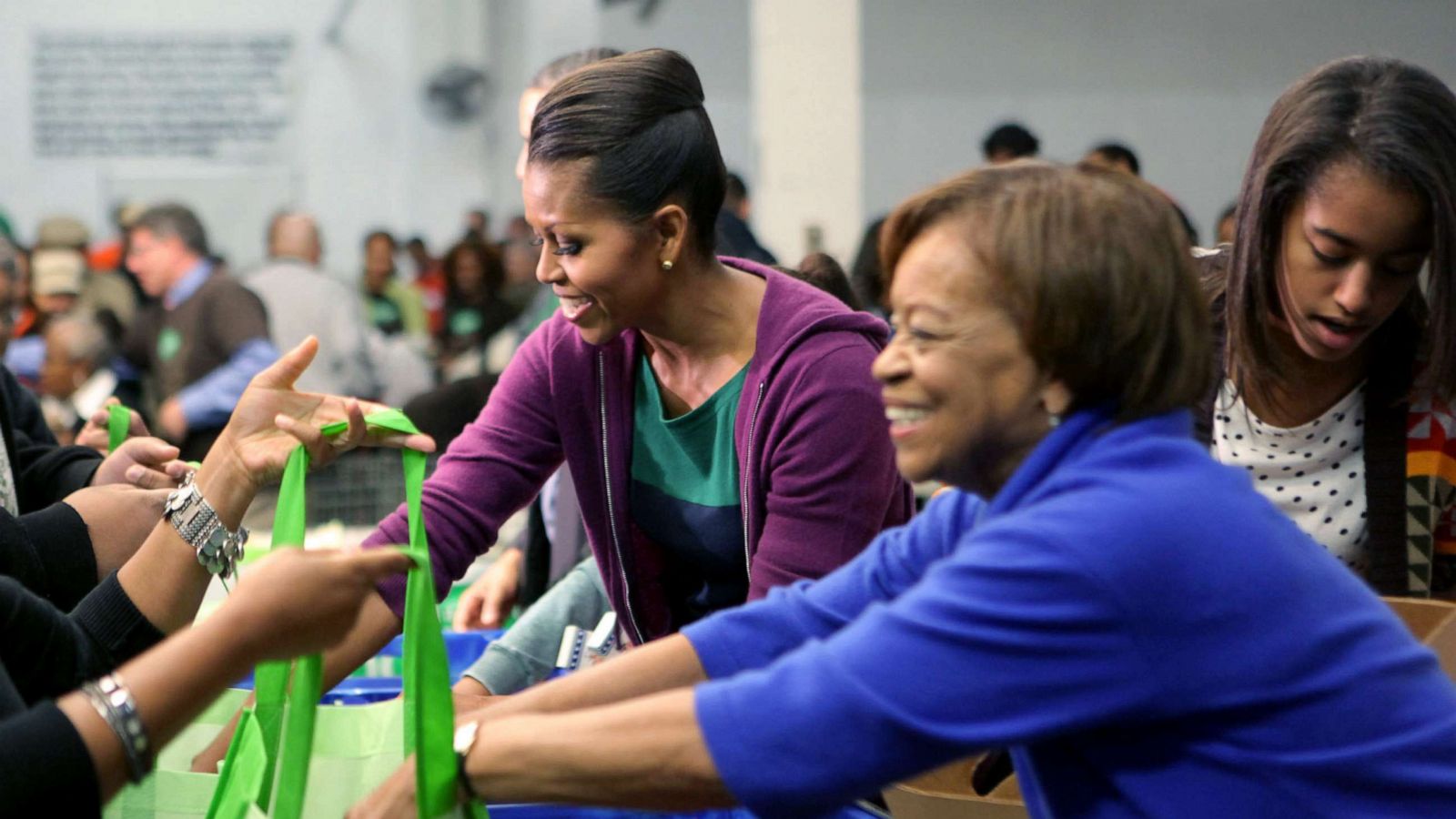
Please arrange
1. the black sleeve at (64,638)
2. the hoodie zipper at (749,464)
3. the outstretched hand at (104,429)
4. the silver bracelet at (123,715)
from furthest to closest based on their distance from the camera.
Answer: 1. the outstretched hand at (104,429)
2. the hoodie zipper at (749,464)
3. the black sleeve at (64,638)
4. the silver bracelet at (123,715)

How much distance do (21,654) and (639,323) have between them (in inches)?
33.4

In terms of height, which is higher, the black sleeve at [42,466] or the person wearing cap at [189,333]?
the black sleeve at [42,466]

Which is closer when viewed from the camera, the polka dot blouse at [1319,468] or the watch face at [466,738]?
the watch face at [466,738]

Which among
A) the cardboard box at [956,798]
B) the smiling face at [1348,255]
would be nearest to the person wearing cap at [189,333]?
the cardboard box at [956,798]

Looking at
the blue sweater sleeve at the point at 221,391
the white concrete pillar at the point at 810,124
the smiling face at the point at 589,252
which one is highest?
the smiling face at the point at 589,252

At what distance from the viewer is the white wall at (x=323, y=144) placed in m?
11.3

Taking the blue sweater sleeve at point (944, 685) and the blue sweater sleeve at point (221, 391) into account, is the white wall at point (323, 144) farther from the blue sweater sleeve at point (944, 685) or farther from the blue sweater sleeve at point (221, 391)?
the blue sweater sleeve at point (944, 685)

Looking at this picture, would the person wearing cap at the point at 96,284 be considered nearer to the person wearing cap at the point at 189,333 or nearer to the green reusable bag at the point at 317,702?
the person wearing cap at the point at 189,333

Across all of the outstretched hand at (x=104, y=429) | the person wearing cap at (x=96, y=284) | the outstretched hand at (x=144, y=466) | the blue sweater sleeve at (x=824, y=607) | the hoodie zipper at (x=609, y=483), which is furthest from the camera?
the person wearing cap at (x=96, y=284)

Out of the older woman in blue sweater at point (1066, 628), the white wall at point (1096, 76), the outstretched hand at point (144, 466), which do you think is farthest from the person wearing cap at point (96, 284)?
the older woman in blue sweater at point (1066, 628)

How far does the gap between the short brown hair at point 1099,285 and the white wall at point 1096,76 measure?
9.17 m

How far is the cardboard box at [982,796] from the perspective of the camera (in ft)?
6.08

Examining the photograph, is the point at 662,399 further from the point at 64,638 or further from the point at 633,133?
the point at 64,638

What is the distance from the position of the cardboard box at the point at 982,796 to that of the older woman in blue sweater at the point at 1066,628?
38 cm
